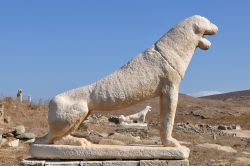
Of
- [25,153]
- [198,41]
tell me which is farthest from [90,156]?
[25,153]

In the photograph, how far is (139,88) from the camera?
652 centimetres

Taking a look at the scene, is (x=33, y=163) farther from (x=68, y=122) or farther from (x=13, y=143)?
(x=13, y=143)

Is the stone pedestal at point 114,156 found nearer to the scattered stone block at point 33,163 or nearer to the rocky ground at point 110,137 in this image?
the scattered stone block at point 33,163

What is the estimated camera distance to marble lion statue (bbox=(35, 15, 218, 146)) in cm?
647

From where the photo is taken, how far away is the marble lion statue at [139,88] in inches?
255

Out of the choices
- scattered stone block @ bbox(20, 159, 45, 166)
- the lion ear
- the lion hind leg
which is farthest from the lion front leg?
scattered stone block @ bbox(20, 159, 45, 166)

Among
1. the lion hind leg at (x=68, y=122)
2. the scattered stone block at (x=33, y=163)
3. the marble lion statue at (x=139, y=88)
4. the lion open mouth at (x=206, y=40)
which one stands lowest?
the scattered stone block at (x=33, y=163)

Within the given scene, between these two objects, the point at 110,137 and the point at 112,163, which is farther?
the point at 110,137

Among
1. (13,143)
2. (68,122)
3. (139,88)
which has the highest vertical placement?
(139,88)

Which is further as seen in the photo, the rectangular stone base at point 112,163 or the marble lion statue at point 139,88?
the marble lion statue at point 139,88

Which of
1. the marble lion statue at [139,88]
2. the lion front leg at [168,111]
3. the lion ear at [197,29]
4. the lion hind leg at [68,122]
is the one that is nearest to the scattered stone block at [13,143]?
the marble lion statue at [139,88]

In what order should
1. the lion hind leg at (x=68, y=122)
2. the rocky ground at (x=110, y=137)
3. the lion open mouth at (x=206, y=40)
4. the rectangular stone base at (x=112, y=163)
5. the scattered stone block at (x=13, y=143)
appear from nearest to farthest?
the rectangular stone base at (x=112, y=163) → the lion hind leg at (x=68, y=122) → the lion open mouth at (x=206, y=40) → the rocky ground at (x=110, y=137) → the scattered stone block at (x=13, y=143)

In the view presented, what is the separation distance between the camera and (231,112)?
46094mm

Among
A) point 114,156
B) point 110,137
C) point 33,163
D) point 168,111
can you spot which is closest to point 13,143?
point 110,137
